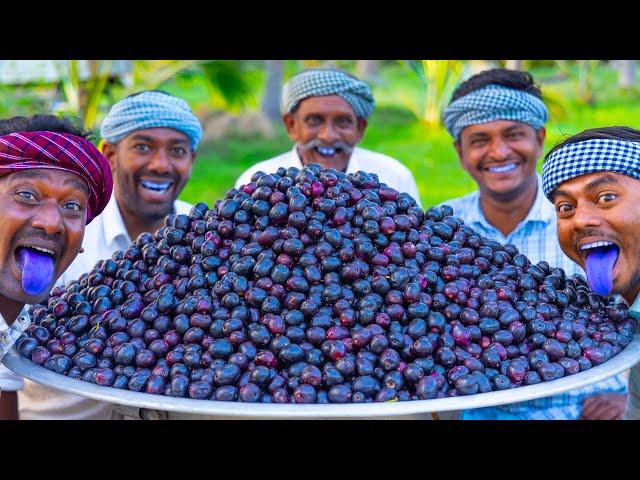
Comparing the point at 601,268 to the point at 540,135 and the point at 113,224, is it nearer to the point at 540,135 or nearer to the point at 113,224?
the point at 540,135

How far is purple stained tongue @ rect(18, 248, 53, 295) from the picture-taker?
184 centimetres

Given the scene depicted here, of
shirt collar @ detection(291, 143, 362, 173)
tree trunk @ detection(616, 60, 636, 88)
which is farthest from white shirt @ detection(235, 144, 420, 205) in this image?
tree trunk @ detection(616, 60, 636, 88)

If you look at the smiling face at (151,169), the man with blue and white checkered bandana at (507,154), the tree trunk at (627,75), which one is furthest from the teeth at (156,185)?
the tree trunk at (627,75)

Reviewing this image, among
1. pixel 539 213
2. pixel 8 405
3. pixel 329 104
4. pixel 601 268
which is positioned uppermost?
pixel 329 104

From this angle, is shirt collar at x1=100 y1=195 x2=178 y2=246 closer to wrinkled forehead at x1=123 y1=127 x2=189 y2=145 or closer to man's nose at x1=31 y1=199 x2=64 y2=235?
wrinkled forehead at x1=123 y1=127 x2=189 y2=145

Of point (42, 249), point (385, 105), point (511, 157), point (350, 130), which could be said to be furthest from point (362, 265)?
point (385, 105)

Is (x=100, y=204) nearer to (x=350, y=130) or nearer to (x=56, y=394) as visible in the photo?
(x=56, y=394)

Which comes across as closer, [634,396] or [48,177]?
[48,177]

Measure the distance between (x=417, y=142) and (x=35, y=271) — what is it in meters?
8.93

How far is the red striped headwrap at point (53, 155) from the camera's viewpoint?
5.98ft

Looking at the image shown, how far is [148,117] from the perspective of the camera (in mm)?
3133

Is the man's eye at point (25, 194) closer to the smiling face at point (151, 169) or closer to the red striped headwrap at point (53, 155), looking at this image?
the red striped headwrap at point (53, 155)

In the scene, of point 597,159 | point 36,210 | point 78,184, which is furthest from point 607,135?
point 36,210

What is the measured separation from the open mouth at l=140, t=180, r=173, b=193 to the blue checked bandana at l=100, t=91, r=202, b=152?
0.80 feet
